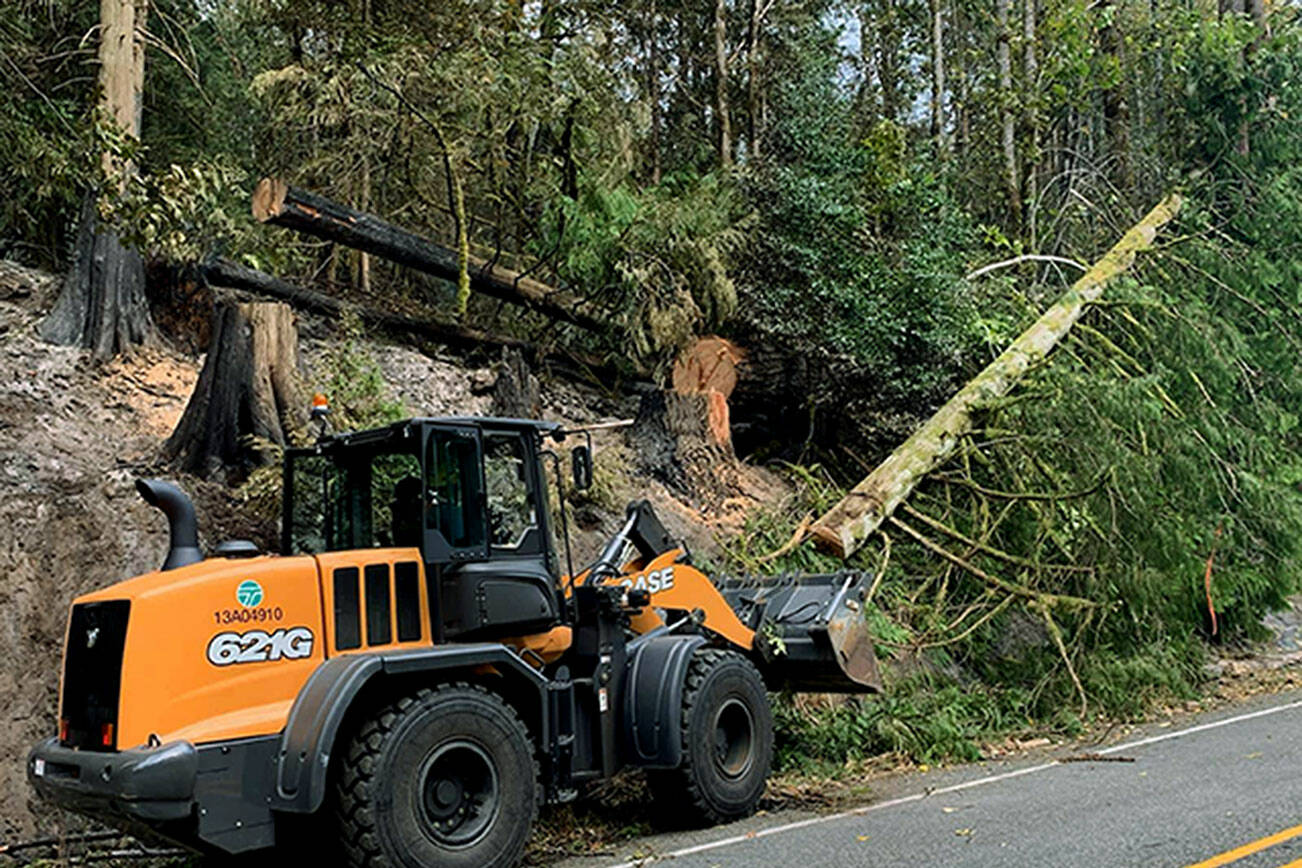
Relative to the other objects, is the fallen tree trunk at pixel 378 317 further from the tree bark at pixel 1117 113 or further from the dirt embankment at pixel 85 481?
A: the tree bark at pixel 1117 113

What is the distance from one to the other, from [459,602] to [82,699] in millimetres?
1973

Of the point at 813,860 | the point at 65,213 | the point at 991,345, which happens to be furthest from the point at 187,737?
the point at 65,213

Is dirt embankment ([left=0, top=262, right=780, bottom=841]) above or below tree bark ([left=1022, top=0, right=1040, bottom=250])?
below

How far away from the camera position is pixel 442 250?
1458cm

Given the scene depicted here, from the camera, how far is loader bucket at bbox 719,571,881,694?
8.84 metres

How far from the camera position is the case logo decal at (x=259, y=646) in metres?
5.72

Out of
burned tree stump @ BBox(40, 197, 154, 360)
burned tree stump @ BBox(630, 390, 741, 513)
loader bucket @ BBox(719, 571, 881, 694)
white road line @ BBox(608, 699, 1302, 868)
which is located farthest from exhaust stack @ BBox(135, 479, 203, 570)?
burned tree stump @ BBox(630, 390, 741, 513)

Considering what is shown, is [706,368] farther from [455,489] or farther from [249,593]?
[249,593]

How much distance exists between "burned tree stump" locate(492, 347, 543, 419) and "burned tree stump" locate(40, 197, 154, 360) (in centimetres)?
378

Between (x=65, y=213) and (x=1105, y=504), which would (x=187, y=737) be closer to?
(x=1105, y=504)

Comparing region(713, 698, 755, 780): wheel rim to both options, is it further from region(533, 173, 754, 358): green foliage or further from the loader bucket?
region(533, 173, 754, 358): green foliage

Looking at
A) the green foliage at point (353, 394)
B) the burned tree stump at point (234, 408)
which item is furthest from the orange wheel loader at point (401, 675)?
the green foliage at point (353, 394)

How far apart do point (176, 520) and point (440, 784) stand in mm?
2025

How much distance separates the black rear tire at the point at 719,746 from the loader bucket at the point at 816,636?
2.21 ft
